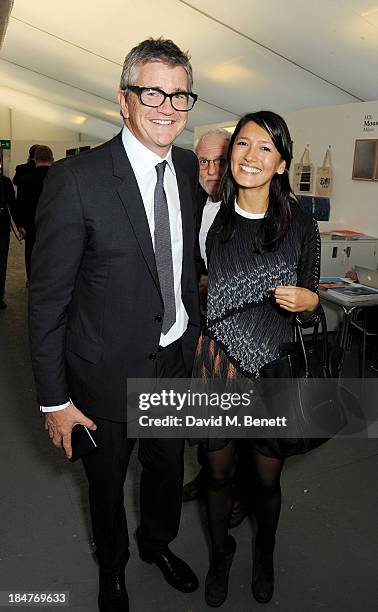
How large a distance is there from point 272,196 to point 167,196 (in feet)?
1.09

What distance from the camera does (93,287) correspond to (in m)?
1.37

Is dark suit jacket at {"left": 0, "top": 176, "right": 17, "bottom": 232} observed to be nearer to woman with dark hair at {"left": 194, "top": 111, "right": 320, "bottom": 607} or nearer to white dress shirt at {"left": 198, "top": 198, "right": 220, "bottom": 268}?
white dress shirt at {"left": 198, "top": 198, "right": 220, "bottom": 268}

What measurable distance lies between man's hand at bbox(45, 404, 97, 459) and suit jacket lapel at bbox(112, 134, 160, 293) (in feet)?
1.52

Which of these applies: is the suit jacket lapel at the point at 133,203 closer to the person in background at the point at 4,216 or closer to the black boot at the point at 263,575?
the black boot at the point at 263,575

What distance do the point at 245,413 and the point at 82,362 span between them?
544 mm

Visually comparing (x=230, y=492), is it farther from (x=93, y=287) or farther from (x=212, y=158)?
(x=212, y=158)

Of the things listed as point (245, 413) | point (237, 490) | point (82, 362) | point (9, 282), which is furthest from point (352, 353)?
point (9, 282)

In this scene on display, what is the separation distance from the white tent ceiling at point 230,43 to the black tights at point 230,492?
3201 mm

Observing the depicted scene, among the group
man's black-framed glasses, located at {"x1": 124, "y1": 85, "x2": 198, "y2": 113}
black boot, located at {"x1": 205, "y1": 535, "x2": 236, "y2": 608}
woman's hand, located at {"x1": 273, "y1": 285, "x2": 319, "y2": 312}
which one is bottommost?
black boot, located at {"x1": 205, "y1": 535, "x2": 236, "y2": 608}

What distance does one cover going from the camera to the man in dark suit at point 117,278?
1297 mm

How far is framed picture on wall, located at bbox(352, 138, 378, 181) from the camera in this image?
4766 millimetres

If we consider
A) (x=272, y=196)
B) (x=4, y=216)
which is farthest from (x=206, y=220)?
(x=4, y=216)

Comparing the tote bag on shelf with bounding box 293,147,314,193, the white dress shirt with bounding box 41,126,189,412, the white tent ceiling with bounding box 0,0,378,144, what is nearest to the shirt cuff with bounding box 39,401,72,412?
the white dress shirt with bounding box 41,126,189,412

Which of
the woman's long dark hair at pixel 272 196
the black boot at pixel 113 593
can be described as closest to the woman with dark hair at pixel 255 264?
the woman's long dark hair at pixel 272 196
